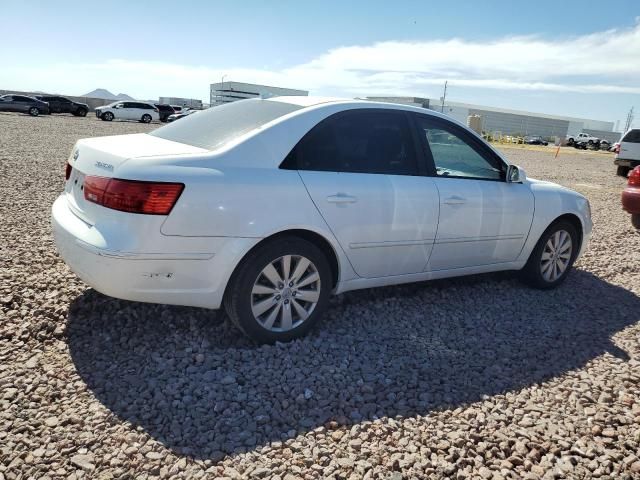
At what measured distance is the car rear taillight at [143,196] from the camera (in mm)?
2912

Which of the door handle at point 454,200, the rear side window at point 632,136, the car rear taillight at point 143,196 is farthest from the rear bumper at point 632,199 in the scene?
the rear side window at point 632,136

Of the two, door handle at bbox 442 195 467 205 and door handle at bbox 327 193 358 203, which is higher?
door handle at bbox 327 193 358 203

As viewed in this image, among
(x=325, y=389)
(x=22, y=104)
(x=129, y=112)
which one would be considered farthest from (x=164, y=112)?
(x=325, y=389)

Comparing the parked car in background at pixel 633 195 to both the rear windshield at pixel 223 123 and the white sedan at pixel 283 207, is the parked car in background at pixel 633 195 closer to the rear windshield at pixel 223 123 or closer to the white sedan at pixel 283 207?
the white sedan at pixel 283 207

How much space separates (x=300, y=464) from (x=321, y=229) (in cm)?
155

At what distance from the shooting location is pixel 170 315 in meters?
3.78

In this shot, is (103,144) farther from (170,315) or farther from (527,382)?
(527,382)

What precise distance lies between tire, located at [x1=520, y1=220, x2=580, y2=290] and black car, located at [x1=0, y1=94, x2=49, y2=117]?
3682 centimetres

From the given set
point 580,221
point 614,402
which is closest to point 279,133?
point 614,402

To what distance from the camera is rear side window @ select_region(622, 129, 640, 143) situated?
58.5ft

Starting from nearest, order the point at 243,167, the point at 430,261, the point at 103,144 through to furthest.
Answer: the point at 243,167 < the point at 103,144 < the point at 430,261

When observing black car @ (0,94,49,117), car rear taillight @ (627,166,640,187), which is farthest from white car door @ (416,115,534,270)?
black car @ (0,94,49,117)

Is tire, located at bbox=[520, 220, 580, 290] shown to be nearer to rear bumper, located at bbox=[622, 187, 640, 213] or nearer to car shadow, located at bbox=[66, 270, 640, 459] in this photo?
car shadow, located at bbox=[66, 270, 640, 459]

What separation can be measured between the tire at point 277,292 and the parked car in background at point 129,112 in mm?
37006
